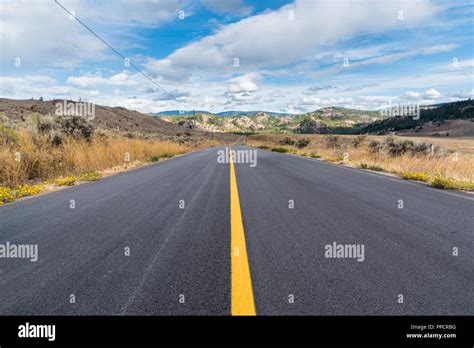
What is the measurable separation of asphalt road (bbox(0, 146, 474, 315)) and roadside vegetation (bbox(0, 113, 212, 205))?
103 inches

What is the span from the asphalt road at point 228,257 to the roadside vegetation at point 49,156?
2.62 meters

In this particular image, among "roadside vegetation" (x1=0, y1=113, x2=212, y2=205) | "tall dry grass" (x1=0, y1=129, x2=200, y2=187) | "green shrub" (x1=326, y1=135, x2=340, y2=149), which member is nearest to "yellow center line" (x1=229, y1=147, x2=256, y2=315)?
"roadside vegetation" (x1=0, y1=113, x2=212, y2=205)

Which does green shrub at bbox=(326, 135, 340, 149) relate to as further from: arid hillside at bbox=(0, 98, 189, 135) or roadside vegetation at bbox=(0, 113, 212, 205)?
arid hillside at bbox=(0, 98, 189, 135)

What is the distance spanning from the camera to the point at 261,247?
349cm

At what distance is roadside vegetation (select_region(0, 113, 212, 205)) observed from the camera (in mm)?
8148

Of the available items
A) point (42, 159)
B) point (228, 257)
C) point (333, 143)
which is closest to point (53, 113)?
point (42, 159)

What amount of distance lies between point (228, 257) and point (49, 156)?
1002cm

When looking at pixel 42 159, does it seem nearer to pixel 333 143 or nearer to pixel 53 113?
pixel 53 113

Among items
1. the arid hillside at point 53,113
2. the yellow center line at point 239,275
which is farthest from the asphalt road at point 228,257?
the arid hillside at point 53,113

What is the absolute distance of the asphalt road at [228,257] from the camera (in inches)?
90.0

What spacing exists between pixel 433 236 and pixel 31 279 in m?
4.96

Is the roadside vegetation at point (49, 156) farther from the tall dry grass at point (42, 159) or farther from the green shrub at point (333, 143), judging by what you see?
the green shrub at point (333, 143)

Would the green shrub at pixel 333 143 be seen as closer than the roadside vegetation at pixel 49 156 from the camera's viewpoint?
No
